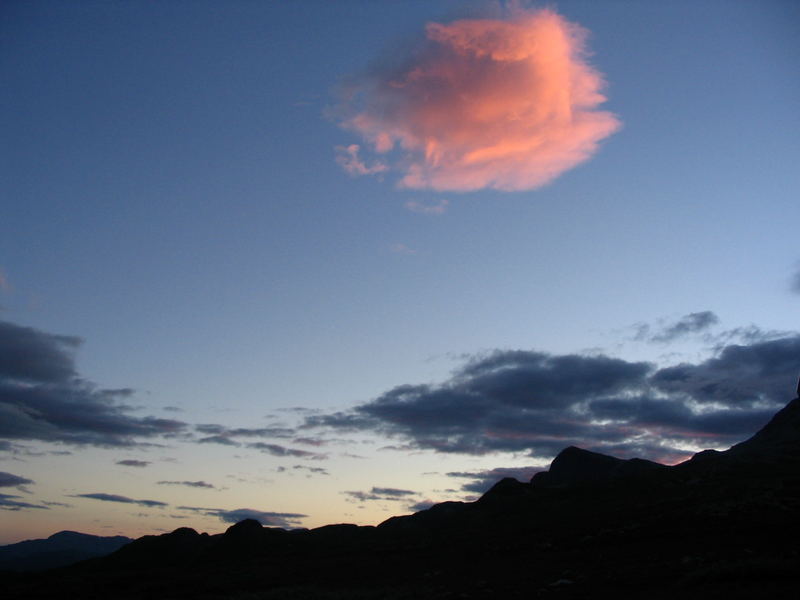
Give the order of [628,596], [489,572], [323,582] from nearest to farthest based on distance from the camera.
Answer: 1. [628,596]
2. [489,572]
3. [323,582]

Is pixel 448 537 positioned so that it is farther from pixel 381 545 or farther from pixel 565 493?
pixel 565 493

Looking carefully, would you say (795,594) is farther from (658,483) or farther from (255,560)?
(255,560)

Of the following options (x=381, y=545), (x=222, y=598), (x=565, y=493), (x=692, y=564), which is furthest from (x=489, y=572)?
(x=565, y=493)

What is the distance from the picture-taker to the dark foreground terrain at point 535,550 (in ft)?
114

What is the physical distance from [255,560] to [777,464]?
10081cm

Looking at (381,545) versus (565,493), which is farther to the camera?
(565,493)

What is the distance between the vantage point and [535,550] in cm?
6156

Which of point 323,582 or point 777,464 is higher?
point 777,464

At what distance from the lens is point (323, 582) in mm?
61812

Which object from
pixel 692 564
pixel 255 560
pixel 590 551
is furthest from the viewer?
pixel 255 560

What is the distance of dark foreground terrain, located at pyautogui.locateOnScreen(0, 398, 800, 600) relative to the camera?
114 feet

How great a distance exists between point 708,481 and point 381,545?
57594mm

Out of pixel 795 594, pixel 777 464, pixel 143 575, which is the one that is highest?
pixel 777 464

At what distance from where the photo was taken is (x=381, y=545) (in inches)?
4011
